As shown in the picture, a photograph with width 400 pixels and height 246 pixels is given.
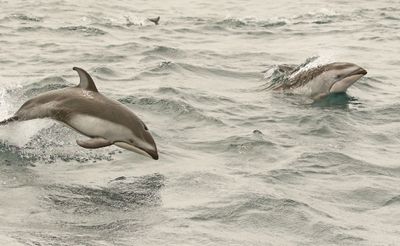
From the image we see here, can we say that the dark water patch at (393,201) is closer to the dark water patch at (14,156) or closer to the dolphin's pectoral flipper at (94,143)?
the dolphin's pectoral flipper at (94,143)

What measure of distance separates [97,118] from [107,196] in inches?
41.3

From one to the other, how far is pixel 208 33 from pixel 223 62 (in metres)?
6.47

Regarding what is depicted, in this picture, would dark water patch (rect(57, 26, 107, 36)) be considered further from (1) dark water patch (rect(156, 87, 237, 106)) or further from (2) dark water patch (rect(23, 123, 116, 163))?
(2) dark water patch (rect(23, 123, 116, 163))

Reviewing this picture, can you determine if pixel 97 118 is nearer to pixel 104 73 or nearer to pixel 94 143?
pixel 94 143

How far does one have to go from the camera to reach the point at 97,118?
9812 millimetres

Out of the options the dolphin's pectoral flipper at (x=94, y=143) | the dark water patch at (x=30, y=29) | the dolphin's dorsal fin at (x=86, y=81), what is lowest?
the dark water patch at (x=30, y=29)

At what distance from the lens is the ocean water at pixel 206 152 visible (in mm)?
8453

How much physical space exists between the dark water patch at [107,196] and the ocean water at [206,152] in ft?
0.08

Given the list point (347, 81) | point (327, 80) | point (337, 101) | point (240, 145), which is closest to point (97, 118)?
point (240, 145)

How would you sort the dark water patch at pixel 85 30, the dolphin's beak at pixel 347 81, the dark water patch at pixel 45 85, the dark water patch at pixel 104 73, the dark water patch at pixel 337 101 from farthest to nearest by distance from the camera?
the dark water patch at pixel 85 30 → the dark water patch at pixel 104 73 → the dolphin's beak at pixel 347 81 → the dark water patch at pixel 45 85 → the dark water patch at pixel 337 101

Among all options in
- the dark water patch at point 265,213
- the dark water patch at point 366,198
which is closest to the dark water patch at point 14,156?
the dark water patch at point 265,213

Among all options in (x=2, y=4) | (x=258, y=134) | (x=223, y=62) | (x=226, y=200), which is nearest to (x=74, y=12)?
(x=2, y=4)

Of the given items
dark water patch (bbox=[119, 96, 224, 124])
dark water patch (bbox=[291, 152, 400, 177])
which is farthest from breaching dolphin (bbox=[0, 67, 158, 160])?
dark water patch (bbox=[119, 96, 224, 124])

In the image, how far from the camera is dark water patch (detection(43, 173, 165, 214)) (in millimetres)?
8914
